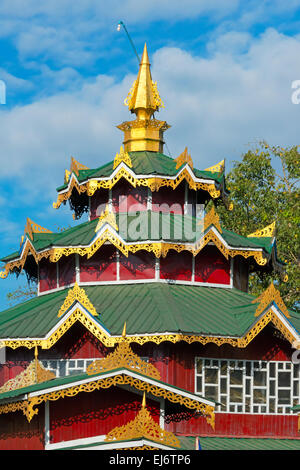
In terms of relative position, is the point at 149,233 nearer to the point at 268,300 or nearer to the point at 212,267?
the point at 212,267

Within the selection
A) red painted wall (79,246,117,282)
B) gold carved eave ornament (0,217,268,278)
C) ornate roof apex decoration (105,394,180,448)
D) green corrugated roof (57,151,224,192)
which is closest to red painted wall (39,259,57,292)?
gold carved eave ornament (0,217,268,278)

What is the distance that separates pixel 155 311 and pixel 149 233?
123 inches

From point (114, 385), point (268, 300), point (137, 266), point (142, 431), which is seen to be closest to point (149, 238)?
point (137, 266)

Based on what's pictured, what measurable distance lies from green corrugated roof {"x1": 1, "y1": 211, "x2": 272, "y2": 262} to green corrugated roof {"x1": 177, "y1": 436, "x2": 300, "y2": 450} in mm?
6103

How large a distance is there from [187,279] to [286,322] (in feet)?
13.1

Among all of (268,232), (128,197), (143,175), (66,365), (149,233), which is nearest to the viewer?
(66,365)

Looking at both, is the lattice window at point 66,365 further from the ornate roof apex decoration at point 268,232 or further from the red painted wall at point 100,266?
the ornate roof apex decoration at point 268,232

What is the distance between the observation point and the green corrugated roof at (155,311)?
26.6 meters

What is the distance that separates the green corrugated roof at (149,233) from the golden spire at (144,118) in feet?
12.7

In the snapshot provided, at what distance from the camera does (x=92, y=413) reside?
68.6ft

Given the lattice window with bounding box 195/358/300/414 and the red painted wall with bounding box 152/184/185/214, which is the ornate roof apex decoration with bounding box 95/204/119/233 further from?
the lattice window with bounding box 195/358/300/414

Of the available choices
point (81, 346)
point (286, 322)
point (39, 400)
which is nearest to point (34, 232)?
point (81, 346)

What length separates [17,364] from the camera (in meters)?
28.4

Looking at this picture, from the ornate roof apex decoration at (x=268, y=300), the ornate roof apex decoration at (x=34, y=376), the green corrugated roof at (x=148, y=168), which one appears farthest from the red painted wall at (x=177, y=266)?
the ornate roof apex decoration at (x=34, y=376)
